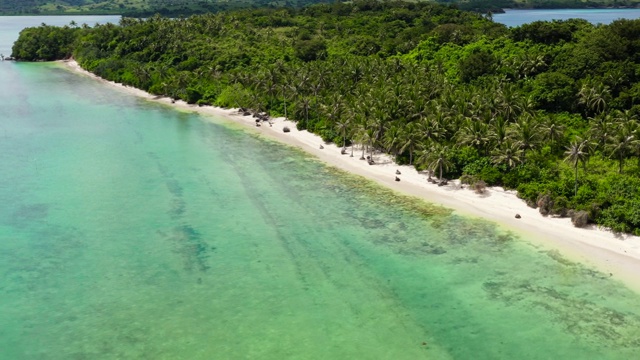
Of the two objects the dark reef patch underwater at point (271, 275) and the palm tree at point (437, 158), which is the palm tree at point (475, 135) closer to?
the palm tree at point (437, 158)

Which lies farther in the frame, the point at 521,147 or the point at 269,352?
the point at 521,147

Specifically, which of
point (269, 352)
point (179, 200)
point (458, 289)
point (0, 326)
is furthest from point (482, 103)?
point (0, 326)

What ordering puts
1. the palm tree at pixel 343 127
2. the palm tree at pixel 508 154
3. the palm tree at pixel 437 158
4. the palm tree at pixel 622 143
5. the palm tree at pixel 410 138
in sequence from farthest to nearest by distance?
the palm tree at pixel 343 127, the palm tree at pixel 410 138, the palm tree at pixel 437 158, the palm tree at pixel 508 154, the palm tree at pixel 622 143

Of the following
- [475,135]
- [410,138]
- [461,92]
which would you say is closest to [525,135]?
[475,135]

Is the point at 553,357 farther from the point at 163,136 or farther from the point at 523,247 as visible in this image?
the point at 163,136

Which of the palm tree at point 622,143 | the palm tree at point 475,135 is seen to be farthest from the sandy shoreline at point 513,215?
the palm tree at point 622,143

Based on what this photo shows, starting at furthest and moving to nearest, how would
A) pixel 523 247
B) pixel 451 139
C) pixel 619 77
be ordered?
pixel 619 77 → pixel 451 139 → pixel 523 247
